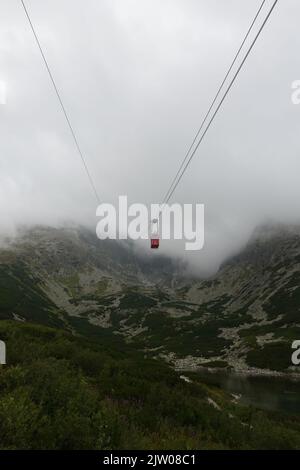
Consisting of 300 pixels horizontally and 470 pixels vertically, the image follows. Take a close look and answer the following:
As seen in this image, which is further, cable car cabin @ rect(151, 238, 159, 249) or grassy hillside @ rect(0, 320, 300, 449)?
→ cable car cabin @ rect(151, 238, 159, 249)

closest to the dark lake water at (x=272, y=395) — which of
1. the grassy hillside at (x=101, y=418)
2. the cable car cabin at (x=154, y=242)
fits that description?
the cable car cabin at (x=154, y=242)

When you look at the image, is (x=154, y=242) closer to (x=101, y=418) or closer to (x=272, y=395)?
(x=101, y=418)

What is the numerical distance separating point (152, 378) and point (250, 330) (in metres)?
159

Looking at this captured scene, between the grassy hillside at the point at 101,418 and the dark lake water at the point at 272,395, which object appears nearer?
the grassy hillside at the point at 101,418

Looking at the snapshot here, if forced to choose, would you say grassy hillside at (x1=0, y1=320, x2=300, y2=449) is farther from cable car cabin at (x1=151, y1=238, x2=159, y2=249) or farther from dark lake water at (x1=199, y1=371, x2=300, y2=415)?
dark lake water at (x1=199, y1=371, x2=300, y2=415)

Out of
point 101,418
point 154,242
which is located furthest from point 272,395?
point 101,418

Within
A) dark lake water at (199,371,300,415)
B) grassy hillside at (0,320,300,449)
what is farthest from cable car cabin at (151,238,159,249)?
dark lake water at (199,371,300,415)

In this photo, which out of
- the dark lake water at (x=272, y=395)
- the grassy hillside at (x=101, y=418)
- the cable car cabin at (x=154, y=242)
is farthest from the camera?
the dark lake water at (x=272, y=395)

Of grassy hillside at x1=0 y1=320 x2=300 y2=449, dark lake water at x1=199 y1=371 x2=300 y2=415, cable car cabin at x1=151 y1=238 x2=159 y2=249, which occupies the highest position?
cable car cabin at x1=151 y1=238 x2=159 y2=249

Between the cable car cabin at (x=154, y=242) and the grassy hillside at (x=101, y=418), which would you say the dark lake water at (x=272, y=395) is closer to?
the cable car cabin at (x=154, y=242)

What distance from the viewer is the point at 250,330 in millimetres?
177125

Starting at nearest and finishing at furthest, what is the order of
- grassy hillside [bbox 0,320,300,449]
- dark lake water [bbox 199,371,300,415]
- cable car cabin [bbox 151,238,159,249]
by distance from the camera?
grassy hillside [bbox 0,320,300,449]
cable car cabin [bbox 151,238,159,249]
dark lake water [bbox 199,371,300,415]
